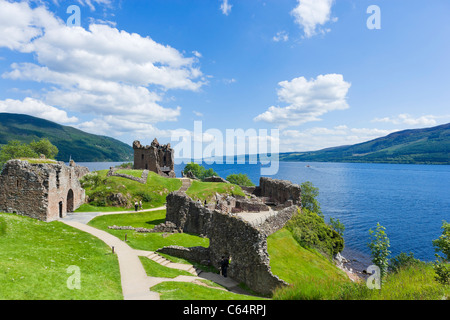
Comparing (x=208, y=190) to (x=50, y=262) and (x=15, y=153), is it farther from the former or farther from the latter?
(x=15, y=153)

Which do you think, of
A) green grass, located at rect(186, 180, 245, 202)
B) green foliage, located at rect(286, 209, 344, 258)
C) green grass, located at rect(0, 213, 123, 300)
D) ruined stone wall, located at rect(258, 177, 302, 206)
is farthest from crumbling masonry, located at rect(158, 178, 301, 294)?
green grass, located at rect(186, 180, 245, 202)

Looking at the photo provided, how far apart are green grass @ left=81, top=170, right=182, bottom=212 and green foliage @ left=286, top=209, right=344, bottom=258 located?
84.0ft

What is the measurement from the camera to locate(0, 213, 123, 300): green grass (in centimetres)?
1121

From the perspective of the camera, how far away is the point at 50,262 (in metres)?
15.3

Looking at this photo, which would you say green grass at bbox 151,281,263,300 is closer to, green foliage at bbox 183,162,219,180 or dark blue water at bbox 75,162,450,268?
dark blue water at bbox 75,162,450,268

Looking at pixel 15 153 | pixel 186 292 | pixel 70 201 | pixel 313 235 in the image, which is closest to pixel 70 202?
pixel 70 201

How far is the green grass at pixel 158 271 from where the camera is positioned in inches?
690

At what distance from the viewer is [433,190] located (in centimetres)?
12131

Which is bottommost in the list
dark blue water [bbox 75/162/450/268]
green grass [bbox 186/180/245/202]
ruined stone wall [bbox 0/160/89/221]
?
dark blue water [bbox 75/162/450/268]

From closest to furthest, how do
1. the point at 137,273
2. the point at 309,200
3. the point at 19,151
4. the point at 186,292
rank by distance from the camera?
the point at 186,292
the point at 137,273
the point at 309,200
the point at 19,151

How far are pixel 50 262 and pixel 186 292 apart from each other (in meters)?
9.05

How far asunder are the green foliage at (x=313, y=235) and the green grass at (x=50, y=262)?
24.4 metres

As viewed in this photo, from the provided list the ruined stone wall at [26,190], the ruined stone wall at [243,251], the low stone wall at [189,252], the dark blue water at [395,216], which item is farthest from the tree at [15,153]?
the dark blue water at [395,216]
